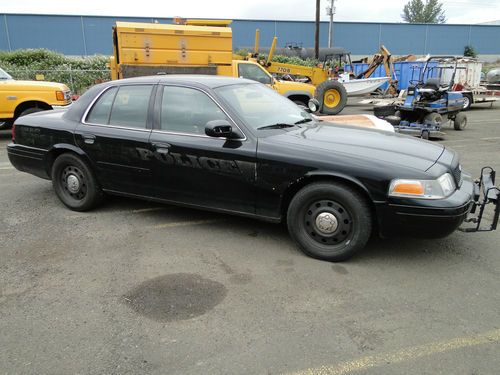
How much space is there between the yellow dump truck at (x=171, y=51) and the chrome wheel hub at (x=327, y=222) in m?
8.41

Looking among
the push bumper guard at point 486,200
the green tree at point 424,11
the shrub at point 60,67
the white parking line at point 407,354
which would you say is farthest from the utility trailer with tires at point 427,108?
the green tree at point 424,11

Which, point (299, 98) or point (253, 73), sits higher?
point (253, 73)

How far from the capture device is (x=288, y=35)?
→ 145 ft

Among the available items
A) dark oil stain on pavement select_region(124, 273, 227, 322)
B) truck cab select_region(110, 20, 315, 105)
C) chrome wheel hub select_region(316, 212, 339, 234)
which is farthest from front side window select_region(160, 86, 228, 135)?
truck cab select_region(110, 20, 315, 105)

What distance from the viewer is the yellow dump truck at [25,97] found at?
966cm

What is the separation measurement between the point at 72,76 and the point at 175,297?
16844 mm

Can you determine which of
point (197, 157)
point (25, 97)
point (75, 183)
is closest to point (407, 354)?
point (197, 157)

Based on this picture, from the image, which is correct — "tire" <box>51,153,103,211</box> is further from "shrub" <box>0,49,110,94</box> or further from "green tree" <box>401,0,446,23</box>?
"green tree" <box>401,0,446,23</box>

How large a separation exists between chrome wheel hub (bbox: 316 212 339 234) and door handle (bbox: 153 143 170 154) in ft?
5.37

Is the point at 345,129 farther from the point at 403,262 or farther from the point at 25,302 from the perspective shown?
the point at 25,302

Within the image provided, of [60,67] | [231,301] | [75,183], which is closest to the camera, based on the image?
[231,301]

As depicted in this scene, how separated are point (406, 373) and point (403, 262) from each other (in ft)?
4.88

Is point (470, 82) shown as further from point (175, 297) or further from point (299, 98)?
point (175, 297)

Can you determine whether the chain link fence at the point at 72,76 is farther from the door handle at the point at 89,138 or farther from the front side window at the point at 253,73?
the door handle at the point at 89,138
